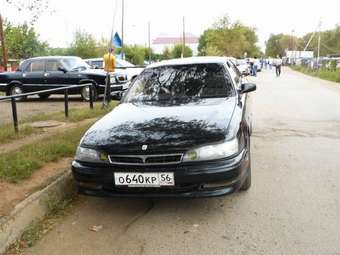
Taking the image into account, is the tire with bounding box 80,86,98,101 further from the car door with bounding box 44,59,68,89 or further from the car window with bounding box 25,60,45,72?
the car window with bounding box 25,60,45,72

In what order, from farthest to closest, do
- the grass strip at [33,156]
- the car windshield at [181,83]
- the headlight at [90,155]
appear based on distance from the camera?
the car windshield at [181,83] → the grass strip at [33,156] → the headlight at [90,155]

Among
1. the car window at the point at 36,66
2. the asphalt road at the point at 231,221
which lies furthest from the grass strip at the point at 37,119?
the car window at the point at 36,66

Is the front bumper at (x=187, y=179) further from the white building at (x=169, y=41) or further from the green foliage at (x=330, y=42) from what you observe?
the white building at (x=169, y=41)

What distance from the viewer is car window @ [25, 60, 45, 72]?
1625cm

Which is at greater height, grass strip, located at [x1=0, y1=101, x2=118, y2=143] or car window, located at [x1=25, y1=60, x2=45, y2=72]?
car window, located at [x1=25, y1=60, x2=45, y2=72]

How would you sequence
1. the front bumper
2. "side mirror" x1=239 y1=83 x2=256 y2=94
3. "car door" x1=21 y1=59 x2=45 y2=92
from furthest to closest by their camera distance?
"car door" x1=21 y1=59 x2=45 y2=92 < "side mirror" x1=239 y1=83 x2=256 y2=94 < the front bumper

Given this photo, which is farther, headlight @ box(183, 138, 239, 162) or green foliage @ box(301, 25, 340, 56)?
green foliage @ box(301, 25, 340, 56)

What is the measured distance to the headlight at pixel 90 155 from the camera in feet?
14.4

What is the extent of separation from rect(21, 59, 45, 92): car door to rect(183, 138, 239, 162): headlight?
12939mm

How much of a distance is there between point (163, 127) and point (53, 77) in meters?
12.2

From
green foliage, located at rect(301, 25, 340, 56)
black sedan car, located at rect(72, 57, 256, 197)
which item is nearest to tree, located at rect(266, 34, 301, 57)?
green foliage, located at rect(301, 25, 340, 56)

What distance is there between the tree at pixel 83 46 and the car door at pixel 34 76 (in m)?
28.7

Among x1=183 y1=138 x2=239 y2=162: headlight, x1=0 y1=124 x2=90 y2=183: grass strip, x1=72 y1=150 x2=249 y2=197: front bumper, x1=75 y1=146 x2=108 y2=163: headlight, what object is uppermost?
x1=183 y1=138 x2=239 y2=162: headlight

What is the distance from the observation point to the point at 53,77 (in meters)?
15.9
